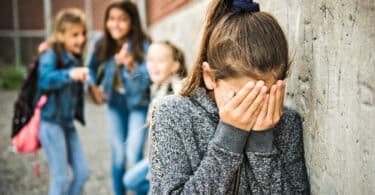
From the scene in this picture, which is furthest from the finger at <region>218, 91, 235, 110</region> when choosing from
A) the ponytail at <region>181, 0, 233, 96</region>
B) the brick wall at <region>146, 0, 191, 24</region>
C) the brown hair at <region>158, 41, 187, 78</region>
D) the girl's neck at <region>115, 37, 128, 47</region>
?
the brick wall at <region>146, 0, 191, 24</region>

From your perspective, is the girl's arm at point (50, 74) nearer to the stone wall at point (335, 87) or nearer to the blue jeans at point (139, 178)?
the blue jeans at point (139, 178)

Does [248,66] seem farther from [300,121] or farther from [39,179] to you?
[39,179]

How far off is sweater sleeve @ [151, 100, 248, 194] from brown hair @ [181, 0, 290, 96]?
188 mm

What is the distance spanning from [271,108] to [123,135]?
9.97 feet

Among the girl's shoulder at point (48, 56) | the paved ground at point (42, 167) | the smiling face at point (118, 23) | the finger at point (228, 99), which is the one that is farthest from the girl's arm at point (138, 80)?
the finger at point (228, 99)

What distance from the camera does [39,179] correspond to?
606 centimetres

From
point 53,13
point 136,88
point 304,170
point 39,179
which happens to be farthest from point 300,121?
point 53,13

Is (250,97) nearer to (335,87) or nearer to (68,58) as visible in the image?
(335,87)

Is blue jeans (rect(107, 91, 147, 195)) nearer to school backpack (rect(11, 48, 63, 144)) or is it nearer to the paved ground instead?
school backpack (rect(11, 48, 63, 144))

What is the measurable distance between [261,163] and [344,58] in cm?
41

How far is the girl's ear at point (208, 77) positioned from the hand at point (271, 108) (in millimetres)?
210

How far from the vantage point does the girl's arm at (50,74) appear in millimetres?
4055

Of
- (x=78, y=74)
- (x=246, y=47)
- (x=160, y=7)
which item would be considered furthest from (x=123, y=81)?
(x=160, y=7)

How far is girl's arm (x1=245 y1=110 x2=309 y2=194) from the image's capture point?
179 cm
